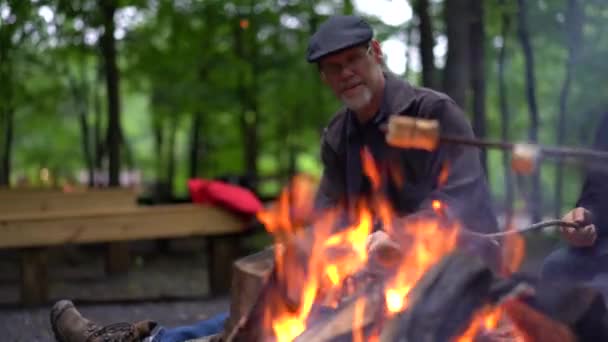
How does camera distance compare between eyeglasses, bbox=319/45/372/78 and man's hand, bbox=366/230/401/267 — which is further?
eyeglasses, bbox=319/45/372/78

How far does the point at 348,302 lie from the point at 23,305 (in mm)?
4873

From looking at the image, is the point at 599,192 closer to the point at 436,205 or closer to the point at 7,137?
the point at 436,205

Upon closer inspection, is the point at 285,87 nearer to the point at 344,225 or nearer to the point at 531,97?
the point at 531,97

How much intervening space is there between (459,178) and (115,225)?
480 centimetres

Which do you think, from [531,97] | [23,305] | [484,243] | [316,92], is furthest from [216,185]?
[531,97]

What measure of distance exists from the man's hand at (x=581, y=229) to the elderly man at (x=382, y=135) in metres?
0.58

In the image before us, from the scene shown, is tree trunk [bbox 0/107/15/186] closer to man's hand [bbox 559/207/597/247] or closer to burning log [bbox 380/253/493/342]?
man's hand [bbox 559/207/597/247]

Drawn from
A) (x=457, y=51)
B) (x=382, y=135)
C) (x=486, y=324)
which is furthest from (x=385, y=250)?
(x=457, y=51)

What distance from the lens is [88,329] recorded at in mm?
5164

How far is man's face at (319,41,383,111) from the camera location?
170 inches

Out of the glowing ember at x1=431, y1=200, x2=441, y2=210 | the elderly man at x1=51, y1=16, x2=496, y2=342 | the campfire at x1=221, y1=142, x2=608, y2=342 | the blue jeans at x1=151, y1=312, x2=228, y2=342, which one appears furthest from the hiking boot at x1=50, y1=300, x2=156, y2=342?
the glowing ember at x1=431, y1=200, x2=441, y2=210

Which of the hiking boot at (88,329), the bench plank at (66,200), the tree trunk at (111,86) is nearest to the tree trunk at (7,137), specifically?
the tree trunk at (111,86)

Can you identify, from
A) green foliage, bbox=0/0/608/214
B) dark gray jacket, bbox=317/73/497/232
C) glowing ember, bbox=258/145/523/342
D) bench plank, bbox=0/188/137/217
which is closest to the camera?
glowing ember, bbox=258/145/523/342

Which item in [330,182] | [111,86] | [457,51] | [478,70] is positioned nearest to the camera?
[330,182]
